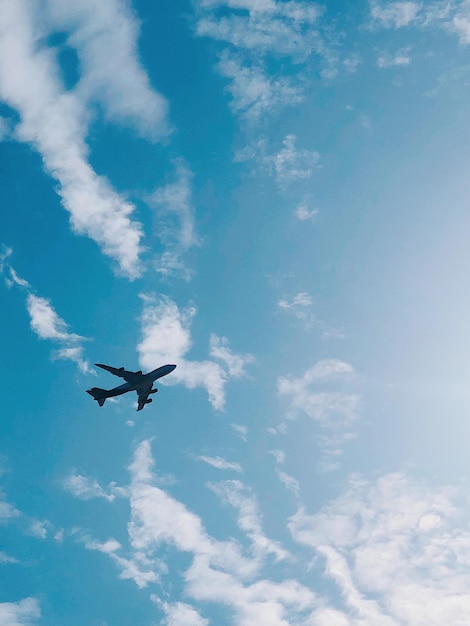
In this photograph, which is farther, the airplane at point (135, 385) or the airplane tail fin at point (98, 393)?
the airplane tail fin at point (98, 393)

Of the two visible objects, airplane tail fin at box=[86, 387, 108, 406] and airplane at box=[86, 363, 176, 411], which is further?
airplane tail fin at box=[86, 387, 108, 406]
